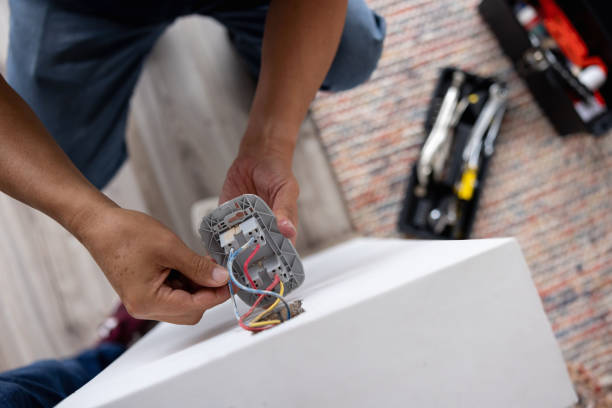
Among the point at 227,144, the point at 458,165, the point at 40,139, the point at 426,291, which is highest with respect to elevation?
the point at 40,139

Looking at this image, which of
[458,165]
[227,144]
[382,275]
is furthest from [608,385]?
[227,144]

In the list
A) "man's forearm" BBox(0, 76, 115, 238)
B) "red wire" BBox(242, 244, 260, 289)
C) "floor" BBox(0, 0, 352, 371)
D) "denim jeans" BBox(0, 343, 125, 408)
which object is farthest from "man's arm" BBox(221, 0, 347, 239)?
"floor" BBox(0, 0, 352, 371)

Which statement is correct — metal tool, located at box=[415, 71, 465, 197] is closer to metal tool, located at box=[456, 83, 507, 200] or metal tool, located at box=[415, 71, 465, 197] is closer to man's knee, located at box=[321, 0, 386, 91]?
metal tool, located at box=[456, 83, 507, 200]

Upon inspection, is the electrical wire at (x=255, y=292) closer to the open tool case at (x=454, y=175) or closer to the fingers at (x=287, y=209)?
the fingers at (x=287, y=209)

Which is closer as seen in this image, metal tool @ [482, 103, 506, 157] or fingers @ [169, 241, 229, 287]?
fingers @ [169, 241, 229, 287]

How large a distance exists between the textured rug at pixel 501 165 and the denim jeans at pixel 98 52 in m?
0.35

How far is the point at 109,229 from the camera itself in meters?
0.42

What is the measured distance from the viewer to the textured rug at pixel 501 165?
1.09 m

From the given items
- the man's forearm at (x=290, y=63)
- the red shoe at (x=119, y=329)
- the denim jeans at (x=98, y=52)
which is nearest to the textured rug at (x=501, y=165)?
the denim jeans at (x=98, y=52)

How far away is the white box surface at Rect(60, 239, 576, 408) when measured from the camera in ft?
1.05

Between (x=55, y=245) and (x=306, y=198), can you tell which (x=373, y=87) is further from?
(x=55, y=245)

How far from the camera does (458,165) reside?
108 centimetres

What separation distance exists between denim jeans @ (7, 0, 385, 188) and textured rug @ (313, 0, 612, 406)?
0.35m

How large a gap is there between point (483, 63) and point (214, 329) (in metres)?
1.11
